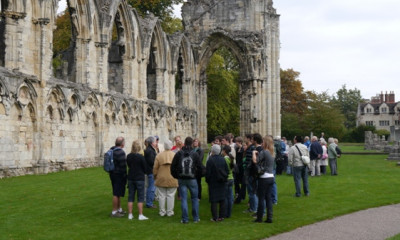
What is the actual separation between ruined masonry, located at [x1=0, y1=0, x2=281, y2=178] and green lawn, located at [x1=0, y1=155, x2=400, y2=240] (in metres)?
2.64

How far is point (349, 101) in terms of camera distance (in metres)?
113

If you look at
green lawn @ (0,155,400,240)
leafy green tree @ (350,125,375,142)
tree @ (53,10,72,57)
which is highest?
tree @ (53,10,72,57)

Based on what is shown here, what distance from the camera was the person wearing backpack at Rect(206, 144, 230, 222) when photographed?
948 centimetres

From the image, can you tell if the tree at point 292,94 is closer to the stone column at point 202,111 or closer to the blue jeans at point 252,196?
the stone column at point 202,111

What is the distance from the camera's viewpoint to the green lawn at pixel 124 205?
8242mm

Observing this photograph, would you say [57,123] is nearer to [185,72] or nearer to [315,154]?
[315,154]

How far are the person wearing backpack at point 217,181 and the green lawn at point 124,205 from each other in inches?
9.6

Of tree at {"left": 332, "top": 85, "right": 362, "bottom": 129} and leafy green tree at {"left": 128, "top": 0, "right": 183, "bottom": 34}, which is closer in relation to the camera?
leafy green tree at {"left": 128, "top": 0, "right": 183, "bottom": 34}

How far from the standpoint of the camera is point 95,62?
2255cm

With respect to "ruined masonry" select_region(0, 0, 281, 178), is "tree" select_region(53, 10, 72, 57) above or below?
above

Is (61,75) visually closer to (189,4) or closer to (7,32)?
(7,32)

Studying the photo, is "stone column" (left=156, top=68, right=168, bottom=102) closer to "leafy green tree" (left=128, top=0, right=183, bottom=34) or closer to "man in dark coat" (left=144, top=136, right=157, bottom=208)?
"leafy green tree" (left=128, top=0, right=183, bottom=34)

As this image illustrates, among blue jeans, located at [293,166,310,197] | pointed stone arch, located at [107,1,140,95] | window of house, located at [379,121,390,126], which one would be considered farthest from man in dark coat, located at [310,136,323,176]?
window of house, located at [379,121,390,126]

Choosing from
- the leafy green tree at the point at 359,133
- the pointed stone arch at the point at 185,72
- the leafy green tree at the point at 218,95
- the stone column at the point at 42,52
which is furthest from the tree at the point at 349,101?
the stone column at the point at 42,52
